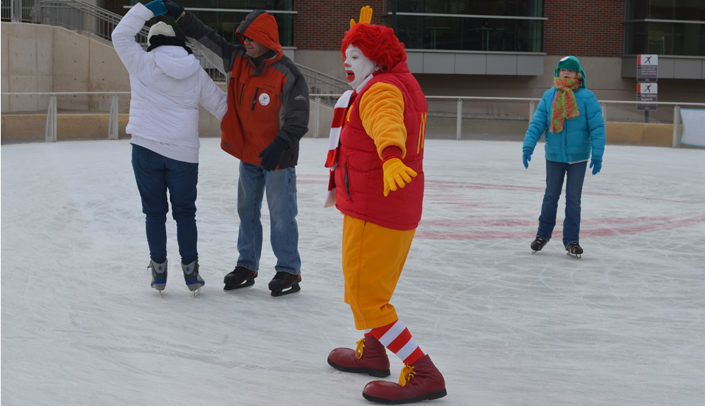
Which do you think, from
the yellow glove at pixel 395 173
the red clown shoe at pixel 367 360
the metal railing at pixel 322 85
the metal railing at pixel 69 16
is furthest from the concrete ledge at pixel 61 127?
the yellow glove at pixel 395 173

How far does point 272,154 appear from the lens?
4.42 metres

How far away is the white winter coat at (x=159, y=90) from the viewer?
4484 millimetres

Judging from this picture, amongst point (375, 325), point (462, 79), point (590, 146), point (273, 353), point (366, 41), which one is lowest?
point (273, 353)

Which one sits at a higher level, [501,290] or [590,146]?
[590,146]

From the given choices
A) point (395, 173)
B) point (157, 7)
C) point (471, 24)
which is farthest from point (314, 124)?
point (395, 173)

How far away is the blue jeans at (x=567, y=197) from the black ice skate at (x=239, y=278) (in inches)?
108

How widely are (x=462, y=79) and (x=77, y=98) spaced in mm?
15564

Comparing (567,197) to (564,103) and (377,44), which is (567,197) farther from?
(377,44)

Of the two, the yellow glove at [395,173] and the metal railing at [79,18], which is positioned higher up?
the metal railing at [79,18]

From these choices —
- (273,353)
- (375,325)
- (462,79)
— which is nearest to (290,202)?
(273,353)

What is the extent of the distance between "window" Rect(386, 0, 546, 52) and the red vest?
23910 mm

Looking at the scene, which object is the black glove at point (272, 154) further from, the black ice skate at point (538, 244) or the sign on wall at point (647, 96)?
the sign on wall at point (647, 96)

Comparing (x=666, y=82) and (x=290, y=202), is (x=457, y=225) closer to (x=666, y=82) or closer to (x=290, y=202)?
(x=290, y=202)

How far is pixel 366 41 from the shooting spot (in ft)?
10.3
